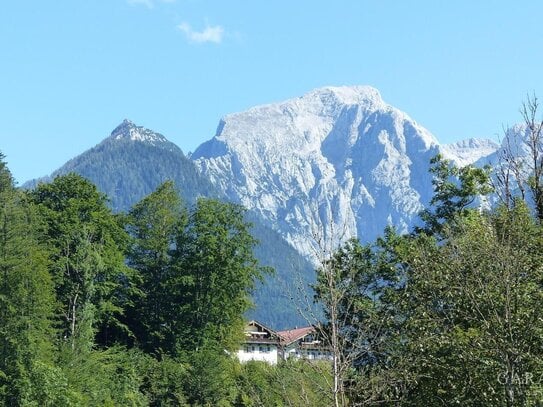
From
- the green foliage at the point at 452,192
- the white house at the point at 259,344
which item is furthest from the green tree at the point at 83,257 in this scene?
the white house at the point at 259,344

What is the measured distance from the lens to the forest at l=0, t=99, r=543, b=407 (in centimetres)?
1414

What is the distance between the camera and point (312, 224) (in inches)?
443

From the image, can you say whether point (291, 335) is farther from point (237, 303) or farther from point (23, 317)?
point (23, 317)

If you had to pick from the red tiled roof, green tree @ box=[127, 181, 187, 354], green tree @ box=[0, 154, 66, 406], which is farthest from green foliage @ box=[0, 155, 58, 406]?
green tree @ box=[127, 181, 187, 354]

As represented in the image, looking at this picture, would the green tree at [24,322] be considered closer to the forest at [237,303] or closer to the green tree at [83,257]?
the forest at [237,303]

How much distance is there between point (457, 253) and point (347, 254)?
55.9 feet

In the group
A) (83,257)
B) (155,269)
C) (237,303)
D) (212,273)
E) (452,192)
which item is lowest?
(237,303)

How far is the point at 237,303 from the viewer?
178 ft

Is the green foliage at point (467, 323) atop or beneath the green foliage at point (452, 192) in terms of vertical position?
beneath

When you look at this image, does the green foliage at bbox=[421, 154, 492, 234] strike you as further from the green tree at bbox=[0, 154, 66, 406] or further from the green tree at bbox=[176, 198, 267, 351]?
the green tree at bbox=[176, 198, 267, 351]

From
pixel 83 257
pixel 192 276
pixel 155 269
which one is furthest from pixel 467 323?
pixel 155 269

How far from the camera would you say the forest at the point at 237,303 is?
14141 mm

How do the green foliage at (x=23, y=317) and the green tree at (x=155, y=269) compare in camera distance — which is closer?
the green foliage at (x=23, y=317)

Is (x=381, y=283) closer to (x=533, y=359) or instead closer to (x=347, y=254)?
(x=347, y=254)
